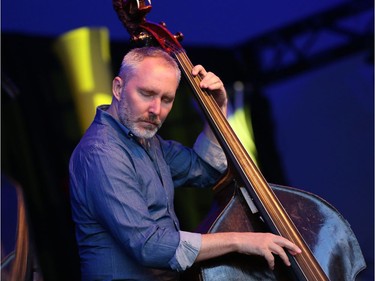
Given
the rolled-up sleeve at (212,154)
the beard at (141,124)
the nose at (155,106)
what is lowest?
the rolled-up sleeve at (212,154)

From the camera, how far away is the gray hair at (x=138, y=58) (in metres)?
1.69

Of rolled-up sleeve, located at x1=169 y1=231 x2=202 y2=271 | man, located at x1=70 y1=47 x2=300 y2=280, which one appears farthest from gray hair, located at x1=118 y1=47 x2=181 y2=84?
rolled-up sleeve, located at x1=169 y1=231 x2=202 y2=271

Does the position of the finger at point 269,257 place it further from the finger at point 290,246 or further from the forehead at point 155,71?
the forehead at point 155,71

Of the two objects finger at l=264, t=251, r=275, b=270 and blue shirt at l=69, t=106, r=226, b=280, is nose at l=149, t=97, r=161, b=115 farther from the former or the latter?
finger at l=264, t=251, r=275, b=270

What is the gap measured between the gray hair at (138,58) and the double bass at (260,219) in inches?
2.5

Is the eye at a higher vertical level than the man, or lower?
higher

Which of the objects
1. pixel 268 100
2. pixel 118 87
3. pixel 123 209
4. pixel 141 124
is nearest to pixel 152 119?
pixel 141 124

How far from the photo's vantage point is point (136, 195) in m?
1.55

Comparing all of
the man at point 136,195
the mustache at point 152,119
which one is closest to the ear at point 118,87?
the man at point 136,195

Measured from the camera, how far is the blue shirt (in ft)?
4.93

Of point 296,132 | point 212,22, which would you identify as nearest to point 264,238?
point 212,22

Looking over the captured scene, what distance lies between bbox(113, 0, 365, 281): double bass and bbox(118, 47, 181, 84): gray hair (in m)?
0.06

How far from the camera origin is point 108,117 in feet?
5.60

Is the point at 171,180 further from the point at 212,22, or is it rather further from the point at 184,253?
the point at 212,22
